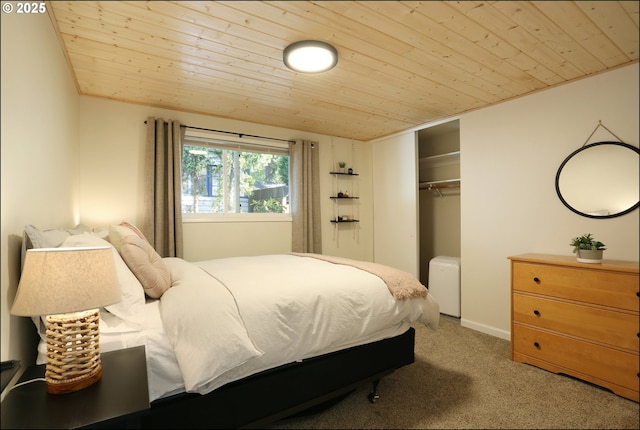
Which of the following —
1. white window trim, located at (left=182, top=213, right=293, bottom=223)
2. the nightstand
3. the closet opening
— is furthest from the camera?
the closet opening

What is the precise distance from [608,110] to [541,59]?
0.53 m

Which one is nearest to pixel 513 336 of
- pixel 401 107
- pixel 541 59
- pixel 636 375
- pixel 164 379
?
pixel 636 375

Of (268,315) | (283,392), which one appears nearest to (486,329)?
(283,392)

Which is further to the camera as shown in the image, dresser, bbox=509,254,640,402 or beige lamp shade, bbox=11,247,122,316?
dresser, bbox=509,254,640,402

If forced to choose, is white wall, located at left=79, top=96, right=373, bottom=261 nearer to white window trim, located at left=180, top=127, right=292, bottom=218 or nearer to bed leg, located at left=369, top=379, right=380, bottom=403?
white window trim, located at left=180, top=127, right=292, bottom=218

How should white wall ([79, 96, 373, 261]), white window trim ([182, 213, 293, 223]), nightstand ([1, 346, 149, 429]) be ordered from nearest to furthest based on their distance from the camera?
nightstand ([1, 346, 149, 429]) < white wall ([79, 96, 373, 261]) < white window trim ([182, 213, 293, 223])

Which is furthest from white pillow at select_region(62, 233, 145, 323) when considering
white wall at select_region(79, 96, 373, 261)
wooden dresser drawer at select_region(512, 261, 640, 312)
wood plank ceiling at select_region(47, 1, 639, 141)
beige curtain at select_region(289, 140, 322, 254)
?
wooden dresser drawer at select_region(512, 261, 640, 312)

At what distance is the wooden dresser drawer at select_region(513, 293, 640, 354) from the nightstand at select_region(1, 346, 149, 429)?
7.86 ft

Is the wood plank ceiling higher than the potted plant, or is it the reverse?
the wood plank ceiling

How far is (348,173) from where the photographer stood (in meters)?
4.14

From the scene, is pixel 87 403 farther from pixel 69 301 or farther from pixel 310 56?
Answer: pixel 310 56

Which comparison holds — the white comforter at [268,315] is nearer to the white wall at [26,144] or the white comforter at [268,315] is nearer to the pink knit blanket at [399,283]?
the pink knit blanket at [399,283]

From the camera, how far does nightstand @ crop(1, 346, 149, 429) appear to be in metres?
0.85

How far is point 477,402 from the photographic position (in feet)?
5.74
